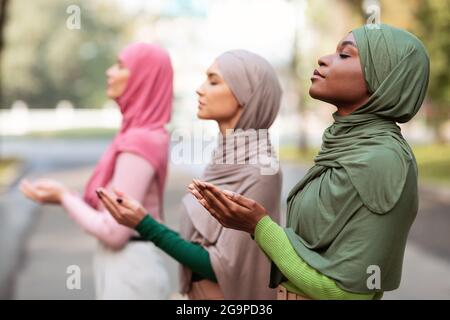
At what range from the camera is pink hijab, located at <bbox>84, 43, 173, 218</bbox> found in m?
4.02

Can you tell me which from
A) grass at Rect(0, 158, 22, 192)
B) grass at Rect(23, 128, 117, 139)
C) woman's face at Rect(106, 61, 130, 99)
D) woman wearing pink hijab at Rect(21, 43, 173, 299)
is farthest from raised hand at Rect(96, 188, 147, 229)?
grass at Rect(23, 128, 117, 139)

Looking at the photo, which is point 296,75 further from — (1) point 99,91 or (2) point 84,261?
(1) point 99,91

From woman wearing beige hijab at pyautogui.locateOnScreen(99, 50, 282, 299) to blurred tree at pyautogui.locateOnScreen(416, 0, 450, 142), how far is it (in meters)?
13.8

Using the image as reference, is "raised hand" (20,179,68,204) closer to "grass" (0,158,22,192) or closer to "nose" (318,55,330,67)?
"nose" (318,55,330,67)

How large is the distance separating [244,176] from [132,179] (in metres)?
0.74

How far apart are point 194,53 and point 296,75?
889 centimetres

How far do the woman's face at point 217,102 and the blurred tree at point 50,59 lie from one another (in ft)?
150

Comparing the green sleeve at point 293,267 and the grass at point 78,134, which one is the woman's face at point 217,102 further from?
the grass at point 78,134

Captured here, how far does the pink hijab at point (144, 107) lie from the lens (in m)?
A: 4.02

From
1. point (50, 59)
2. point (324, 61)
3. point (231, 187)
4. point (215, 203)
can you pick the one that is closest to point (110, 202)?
point (231, 187)

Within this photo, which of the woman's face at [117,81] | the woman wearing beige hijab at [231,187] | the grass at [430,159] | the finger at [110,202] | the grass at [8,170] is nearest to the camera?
the finger at [110,202]

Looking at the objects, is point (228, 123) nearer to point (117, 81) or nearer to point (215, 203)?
point (117, 81)

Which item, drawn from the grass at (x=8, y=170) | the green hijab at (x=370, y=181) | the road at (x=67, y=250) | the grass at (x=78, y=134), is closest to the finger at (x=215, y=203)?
the green hijab at (x=370, y=181)

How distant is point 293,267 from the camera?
251 cm
